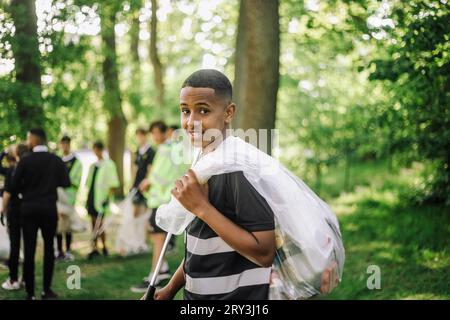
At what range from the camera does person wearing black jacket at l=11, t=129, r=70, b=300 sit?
6207 millimetres

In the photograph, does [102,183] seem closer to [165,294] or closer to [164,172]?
[164,172]

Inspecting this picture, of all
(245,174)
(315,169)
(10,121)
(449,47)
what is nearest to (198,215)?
(245,174)

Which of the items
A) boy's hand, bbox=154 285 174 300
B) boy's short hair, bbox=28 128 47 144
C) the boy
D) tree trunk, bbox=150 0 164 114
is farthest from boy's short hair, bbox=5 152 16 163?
tree trunk, bbox=150 0 164 114

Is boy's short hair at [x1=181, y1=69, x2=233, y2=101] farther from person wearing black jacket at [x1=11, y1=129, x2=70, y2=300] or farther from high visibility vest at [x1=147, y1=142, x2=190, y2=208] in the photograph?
high visibility vest at [x1=147, y1=142, x2=190, y2=208]

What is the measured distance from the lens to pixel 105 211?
32.6ft

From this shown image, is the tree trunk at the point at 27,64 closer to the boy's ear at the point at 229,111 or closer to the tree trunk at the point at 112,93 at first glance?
the tree trunk at the point at 112,93

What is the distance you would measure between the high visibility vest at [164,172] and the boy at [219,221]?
5.41m

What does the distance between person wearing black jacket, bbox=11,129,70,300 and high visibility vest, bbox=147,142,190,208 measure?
1771 mm

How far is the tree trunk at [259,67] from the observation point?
24.5 ft

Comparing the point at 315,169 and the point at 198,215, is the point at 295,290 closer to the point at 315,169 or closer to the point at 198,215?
the point at 198,215

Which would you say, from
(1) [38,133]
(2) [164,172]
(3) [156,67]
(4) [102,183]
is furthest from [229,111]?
(3) [156,67]

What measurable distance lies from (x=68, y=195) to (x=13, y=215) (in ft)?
8.76

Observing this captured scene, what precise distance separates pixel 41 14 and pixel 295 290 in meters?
5.69

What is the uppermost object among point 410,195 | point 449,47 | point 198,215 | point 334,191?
point 449,47
